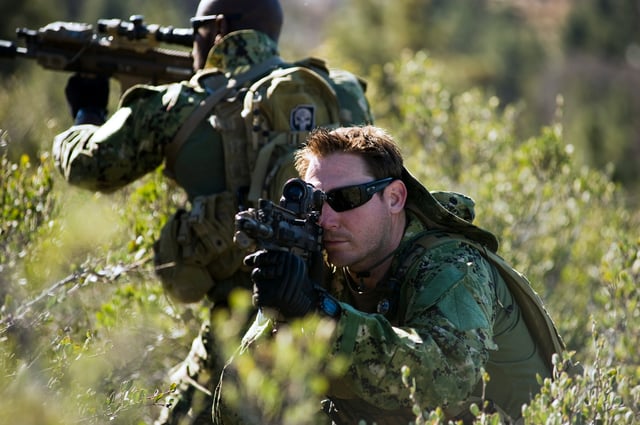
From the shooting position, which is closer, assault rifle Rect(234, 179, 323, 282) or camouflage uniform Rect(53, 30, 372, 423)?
assault rifle Rect(234, 179, 323, 282)

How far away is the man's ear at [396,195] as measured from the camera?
11.7 feet

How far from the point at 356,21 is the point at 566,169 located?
20.7m

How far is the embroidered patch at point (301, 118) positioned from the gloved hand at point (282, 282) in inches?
65.3

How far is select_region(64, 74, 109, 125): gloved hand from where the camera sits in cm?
526

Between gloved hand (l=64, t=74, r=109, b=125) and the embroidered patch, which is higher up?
the embroidered patch

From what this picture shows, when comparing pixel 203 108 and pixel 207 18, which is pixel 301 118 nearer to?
pixel 203 108

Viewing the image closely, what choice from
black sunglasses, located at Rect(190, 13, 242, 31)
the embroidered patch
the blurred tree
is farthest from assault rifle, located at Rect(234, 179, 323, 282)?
the blurred tree

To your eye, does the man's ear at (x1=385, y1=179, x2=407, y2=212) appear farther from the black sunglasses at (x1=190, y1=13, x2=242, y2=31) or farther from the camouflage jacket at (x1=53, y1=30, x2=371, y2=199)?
the black sunglasses at (x1=190, y1=13, x2=242, y2=31)

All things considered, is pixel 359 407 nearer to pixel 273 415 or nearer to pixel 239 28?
pixel 273 415

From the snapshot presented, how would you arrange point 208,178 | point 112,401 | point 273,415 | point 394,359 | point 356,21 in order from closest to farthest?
point 273,415
point 394,359
point 112,401
point 208,178
point 356,21

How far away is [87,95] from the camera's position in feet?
17.4

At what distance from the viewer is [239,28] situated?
4980mm

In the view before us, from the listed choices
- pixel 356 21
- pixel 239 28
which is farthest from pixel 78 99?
pixel 356 21

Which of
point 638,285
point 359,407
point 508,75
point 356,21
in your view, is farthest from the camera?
point 508,75
